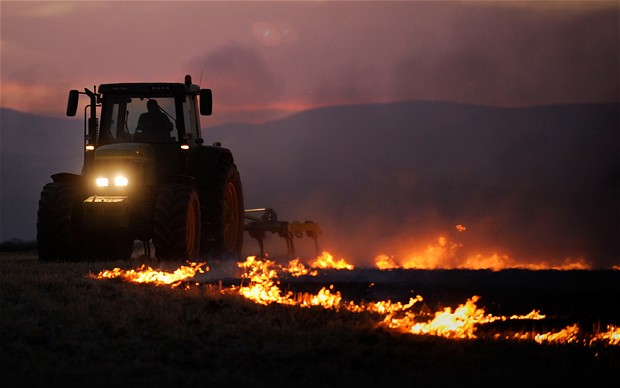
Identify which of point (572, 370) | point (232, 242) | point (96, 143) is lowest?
point (572, 370)

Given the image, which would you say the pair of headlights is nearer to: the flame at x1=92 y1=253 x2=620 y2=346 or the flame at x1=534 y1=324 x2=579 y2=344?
the flame at x1=92 y1=253 x2=620 y2=346

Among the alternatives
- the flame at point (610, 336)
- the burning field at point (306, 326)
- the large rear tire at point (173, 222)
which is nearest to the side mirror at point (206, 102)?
the large rear tire at point (173, 222)

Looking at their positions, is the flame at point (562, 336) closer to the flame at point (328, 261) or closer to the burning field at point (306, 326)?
the burning field at point (306, 326)

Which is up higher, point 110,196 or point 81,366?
point 110,196

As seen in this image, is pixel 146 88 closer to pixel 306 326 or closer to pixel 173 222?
pixel 173 222

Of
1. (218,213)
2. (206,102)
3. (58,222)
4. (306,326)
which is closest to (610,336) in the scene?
(306,326)

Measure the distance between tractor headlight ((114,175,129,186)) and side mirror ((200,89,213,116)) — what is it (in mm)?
2333

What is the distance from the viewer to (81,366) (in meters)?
10.9

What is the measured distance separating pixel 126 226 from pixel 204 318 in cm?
684

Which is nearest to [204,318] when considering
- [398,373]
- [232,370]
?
[232,370]

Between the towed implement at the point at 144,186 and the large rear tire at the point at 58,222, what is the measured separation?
19 millimetres

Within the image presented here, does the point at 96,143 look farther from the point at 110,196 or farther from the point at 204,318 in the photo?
the point at 204,318

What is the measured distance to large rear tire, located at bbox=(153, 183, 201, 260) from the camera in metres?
19.4

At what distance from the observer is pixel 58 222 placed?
19.7 metres
